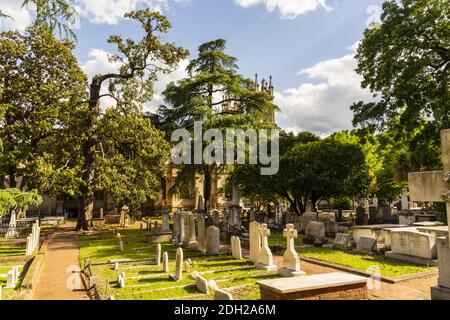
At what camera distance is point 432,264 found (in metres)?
11.9

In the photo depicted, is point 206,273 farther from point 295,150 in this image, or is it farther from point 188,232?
point 295,150

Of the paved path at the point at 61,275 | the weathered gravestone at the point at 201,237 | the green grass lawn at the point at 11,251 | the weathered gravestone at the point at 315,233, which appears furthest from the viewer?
the weathered gravestone at the point at 315,233

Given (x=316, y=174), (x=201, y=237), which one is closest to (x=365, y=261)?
(x=201, y=237)

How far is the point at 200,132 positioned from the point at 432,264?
19749 mm

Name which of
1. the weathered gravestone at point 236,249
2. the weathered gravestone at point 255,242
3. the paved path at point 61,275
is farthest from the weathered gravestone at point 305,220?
the paved path at point 61,275

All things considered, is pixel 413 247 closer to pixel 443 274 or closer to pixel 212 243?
pixel 443 274

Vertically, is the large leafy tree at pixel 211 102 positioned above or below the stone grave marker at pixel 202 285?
above

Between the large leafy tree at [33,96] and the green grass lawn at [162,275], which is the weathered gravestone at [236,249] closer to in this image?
the green grass lawn at [162,275]

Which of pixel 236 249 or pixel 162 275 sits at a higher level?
pixel 236 249

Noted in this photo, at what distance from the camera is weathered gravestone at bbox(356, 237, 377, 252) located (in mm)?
14883

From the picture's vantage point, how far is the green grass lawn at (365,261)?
11305 millimetres

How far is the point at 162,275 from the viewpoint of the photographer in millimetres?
11367

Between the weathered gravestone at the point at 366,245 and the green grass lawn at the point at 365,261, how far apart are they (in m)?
0.58

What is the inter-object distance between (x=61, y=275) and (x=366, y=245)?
11.8m
